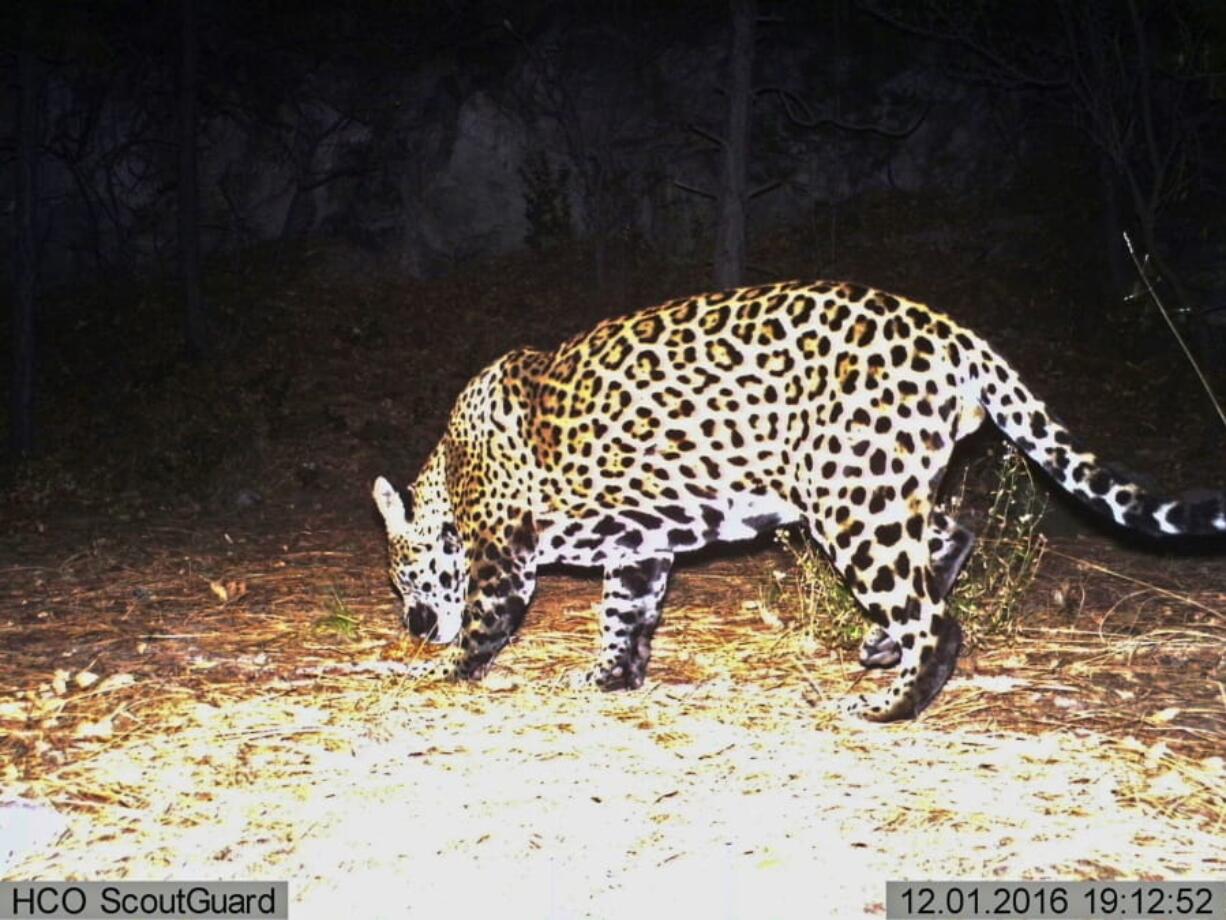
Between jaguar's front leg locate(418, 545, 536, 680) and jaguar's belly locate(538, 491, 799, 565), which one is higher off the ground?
jaguar's belly locate(538, 491, 799, 565)

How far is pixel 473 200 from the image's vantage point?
15859mm

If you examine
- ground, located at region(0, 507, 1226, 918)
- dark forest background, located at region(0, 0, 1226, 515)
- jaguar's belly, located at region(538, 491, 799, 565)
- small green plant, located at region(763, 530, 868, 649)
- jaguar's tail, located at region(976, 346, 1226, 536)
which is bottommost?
ground, located at region(0, 507, 1226, 918)

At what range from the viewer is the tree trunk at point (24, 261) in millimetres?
11031

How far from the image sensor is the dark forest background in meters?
12.1

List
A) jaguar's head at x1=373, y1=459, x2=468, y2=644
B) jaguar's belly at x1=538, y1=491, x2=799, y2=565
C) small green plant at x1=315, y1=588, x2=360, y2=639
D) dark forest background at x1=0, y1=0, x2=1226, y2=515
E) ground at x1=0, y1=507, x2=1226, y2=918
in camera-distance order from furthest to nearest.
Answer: dark forest background at x1=0, y1=0, x2=1226, y2=515, small green plant at x1=315, y1=588, x2=360, y2=639, jaguar's head at x1=373, y1=459, x2=468, y2=644, jaguar's belly at x1=538, y1=491, x2=799, y2=565, ground at x1=0, y1=507, x2=1226, y2=918

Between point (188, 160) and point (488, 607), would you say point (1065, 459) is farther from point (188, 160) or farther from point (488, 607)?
point (188, 160)

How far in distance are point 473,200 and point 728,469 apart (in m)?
11.1

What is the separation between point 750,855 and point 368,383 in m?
9.58

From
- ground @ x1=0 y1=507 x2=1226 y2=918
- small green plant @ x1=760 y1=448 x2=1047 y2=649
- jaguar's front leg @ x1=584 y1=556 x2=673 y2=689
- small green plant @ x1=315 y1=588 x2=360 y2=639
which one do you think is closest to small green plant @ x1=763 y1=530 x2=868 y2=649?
small green plant @ x1=760 y1=448 x2=1047 y2=649

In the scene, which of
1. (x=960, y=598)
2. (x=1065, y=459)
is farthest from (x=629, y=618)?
(x=1065, y=459)

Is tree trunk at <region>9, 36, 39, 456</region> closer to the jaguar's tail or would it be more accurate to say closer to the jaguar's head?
the jaguar's head

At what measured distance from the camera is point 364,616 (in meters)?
6.84

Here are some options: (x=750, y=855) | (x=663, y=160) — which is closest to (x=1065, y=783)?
(x=750, y=855)

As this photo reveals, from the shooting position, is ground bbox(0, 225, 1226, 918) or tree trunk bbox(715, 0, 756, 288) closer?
ground bbox(0, 225, 1226, 918)
